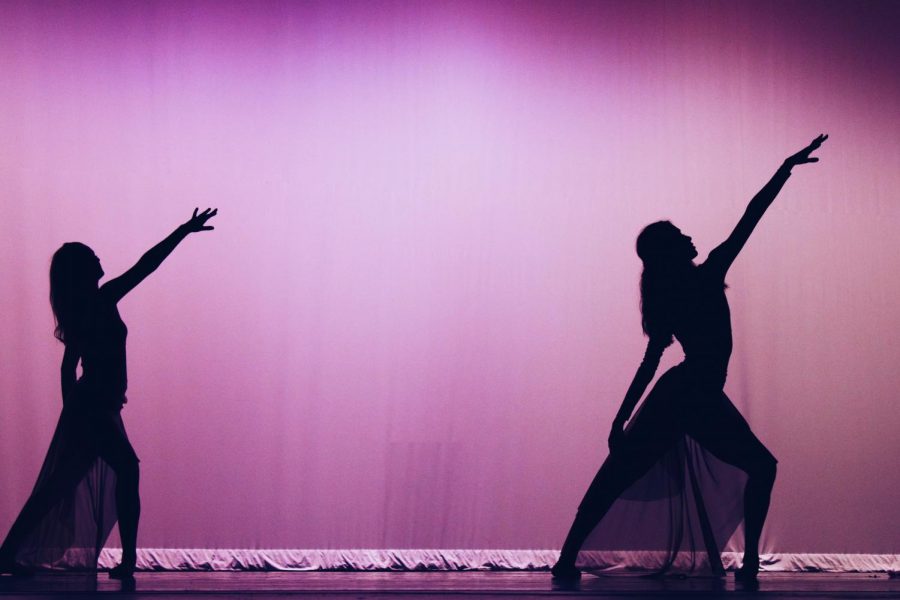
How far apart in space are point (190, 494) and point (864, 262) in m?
3.15

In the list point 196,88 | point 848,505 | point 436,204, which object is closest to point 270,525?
point 436,204

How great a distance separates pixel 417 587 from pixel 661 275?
1.26 metres

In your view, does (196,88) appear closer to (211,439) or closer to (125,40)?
(125,40)

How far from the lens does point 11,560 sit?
287 cm

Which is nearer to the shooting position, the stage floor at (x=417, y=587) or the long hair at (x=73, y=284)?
the stage floor at (x=417, y=587)

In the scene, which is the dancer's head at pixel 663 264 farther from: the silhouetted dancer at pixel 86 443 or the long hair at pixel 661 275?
the silhouetted dancer at pixel 86 443

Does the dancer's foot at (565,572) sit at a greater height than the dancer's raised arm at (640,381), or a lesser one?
lesser

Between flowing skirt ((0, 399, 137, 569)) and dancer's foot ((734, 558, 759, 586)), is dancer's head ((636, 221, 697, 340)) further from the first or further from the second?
flowing skirt ((0, 399, 137, 569))

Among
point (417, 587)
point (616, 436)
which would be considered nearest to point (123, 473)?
point (417, 587)

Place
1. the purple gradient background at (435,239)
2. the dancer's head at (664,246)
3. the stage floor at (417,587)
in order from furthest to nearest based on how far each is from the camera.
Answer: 1. the purple gradient background at (435,239)
2. the dancer's head at (664,246)
3. the stage floor at (417,587)

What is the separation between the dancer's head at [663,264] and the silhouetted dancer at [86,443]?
4.81 ft

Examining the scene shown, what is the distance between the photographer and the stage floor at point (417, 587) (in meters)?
2.53

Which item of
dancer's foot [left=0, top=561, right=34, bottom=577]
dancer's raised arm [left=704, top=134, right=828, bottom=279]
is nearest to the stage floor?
dancer's foot [left=0, top=561, right=34, bottom=577]

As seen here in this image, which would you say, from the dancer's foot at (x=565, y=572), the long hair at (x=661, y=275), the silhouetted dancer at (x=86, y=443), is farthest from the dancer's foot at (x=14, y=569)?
the long hair at (x=661, y=275)
